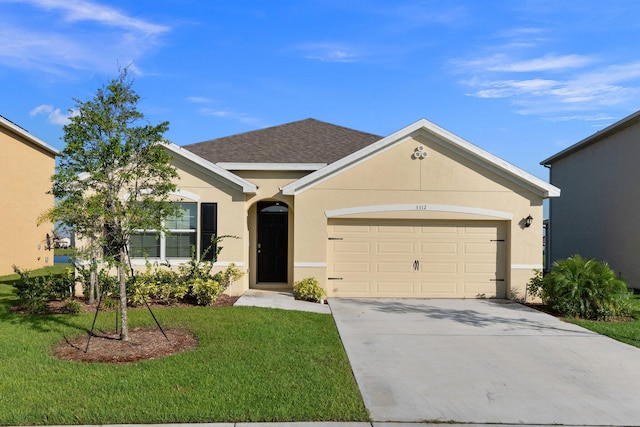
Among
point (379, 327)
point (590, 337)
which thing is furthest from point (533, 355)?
point (379, 327)

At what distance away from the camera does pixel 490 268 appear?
12258 millimetres

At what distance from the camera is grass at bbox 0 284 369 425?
15.2ft

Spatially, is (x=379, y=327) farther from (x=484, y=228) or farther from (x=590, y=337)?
→ (x=484, y=228)

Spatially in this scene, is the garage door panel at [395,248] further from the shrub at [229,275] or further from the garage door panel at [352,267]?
the shrub at [229,275]

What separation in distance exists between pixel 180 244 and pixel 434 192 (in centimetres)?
679

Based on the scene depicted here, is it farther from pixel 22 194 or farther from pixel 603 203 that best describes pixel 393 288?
pixel 22 194

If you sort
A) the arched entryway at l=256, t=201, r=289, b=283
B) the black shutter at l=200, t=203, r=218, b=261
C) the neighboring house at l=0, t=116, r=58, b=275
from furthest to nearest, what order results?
1. the neighboring house at l=0, t=116, r=58, b=275
2. the arched entryway at l=256, t=201, r=289, b=283
3. the black shutter at l=200, t=203, r=218, b=261

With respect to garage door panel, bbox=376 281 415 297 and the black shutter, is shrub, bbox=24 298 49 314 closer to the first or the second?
the black shutter

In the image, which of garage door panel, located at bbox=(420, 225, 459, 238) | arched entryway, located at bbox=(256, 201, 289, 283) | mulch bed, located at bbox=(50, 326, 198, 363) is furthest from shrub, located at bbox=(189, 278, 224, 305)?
garage door panel, located at bbox=(420, 225, 459, 238)

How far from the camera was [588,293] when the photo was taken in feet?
33.3

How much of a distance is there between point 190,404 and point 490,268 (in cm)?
953

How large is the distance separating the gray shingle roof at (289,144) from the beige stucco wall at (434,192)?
1.76 meters

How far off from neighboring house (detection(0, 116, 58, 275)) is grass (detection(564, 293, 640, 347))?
16.4 m

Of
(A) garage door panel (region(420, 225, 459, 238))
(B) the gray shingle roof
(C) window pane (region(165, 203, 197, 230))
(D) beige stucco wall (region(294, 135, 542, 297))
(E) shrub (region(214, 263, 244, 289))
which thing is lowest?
(E) shrub (region(214, 263, 244, 289))
